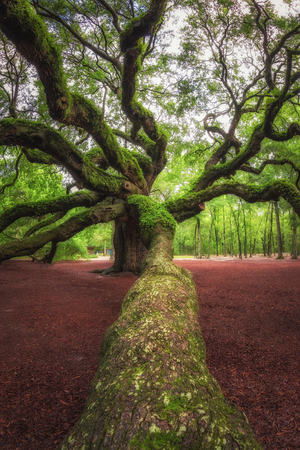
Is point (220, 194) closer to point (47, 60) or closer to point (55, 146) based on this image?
point (55, 146)

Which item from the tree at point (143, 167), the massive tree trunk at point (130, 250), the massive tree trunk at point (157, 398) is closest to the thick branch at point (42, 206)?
the tree at point (143, 167)

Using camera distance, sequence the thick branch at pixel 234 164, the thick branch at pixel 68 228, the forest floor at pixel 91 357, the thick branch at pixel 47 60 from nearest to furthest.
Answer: the forest floor at pixel 91 357 < the thick branch at pixel 47 60 < the thick branch at pixel 68 228 < the thick branch at pixel 234 164

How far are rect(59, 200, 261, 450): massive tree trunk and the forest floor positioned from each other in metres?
0.61

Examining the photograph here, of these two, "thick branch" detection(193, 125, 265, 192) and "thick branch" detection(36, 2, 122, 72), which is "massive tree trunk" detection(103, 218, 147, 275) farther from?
"thick branch" detection(36, 2, 122, 72)

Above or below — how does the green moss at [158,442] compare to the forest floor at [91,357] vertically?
above

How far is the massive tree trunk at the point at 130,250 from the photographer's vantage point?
371 inches

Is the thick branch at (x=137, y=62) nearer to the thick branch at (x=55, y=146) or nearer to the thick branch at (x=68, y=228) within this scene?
the thick branch at (x=55, y=146)

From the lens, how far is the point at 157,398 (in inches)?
48.9

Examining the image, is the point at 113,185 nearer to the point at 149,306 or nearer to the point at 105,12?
the point at 149,306

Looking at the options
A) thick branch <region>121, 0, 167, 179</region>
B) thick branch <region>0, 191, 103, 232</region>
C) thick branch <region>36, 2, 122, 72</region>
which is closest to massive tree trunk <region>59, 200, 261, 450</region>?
thick branch <region>121, 0, 167, 179</region>

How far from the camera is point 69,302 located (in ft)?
17.0

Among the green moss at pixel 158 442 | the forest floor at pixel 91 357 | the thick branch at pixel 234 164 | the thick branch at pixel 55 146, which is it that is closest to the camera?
the green moss at pixel 158 442

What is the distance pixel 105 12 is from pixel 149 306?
35.1 ft

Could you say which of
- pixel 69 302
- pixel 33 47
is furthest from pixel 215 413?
pixel 33 47
